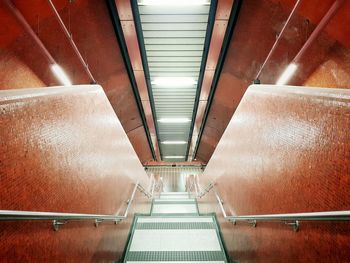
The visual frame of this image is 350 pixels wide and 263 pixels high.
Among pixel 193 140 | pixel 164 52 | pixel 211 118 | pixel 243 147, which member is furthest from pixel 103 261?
pixel 193 140

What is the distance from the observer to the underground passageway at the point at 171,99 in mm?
1530

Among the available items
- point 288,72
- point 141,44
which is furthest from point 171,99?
point 288,72

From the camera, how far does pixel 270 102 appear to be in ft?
8.23

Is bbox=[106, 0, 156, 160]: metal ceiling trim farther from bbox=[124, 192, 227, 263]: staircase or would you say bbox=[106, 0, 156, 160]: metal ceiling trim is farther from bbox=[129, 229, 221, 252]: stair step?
bbox=[129, 229, 221, 252]: stair step

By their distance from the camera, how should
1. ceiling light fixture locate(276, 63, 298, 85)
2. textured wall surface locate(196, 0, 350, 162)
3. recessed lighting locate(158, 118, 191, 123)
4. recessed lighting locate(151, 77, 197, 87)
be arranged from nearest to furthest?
textured wall surface locate(196, 0, 350, 162), ceiling light fixture locate(276, 63, 298, 85), recessed lighting locate(151, 77, 197, 87), recessed lighting locate(158, 118, 191, 123)

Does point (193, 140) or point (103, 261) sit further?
point (193, 140)

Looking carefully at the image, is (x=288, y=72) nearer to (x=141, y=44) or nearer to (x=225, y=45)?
(x=225, y=45)

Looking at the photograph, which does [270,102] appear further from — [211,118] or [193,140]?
[193,140]

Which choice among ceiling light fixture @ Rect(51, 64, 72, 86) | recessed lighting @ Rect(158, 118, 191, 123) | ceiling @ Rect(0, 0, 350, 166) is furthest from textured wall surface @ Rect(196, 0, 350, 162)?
recessed lighting @ Rect(158, 118, 191, 123)

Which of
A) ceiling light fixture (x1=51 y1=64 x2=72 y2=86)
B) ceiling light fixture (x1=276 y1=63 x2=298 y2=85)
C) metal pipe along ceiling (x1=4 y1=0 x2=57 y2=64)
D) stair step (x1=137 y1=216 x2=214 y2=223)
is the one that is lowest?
stair step (x1=137 y1=216 x2=214 y2=223)

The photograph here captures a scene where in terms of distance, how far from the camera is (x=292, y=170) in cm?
198

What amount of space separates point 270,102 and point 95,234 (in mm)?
2163

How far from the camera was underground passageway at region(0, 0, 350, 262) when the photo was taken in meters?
1.53

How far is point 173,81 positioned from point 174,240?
153 inches
